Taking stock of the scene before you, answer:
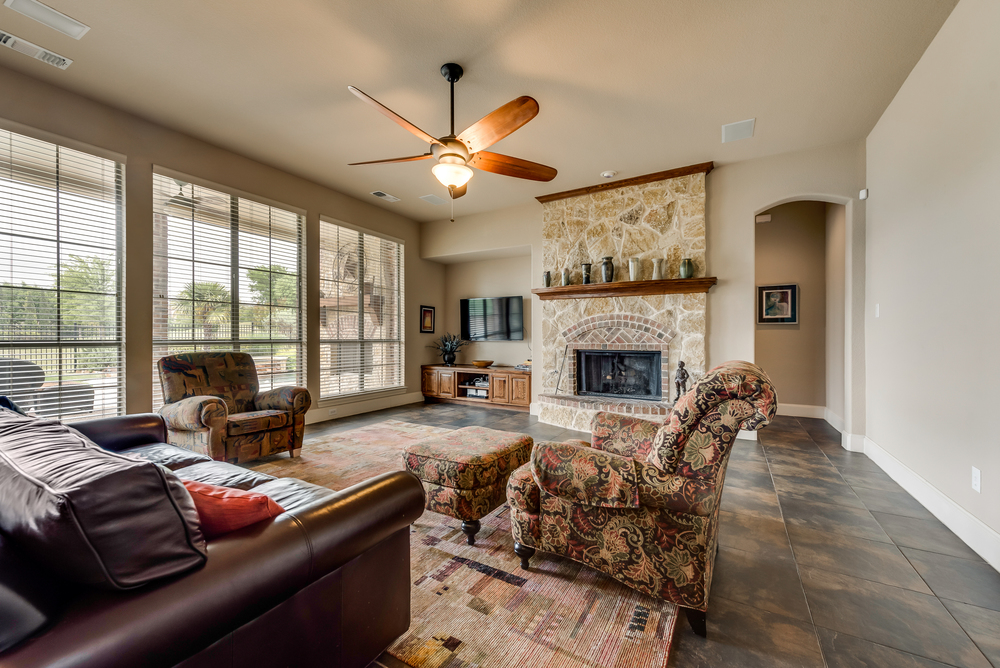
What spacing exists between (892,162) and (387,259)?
→ 5.64m

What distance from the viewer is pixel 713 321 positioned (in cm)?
447

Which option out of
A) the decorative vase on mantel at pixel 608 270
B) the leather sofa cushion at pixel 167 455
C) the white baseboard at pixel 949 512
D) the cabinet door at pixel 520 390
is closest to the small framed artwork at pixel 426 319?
the cabinet door at pixel 520 390

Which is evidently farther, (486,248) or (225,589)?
(486,248)

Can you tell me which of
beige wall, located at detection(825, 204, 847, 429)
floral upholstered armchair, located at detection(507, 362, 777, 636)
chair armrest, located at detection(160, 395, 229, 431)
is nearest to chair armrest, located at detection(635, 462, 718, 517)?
floral upholstered armchair, located at detection(507, 362, 777, 636)

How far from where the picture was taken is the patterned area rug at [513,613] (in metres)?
1.42

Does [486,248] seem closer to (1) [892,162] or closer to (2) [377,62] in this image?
(2) [377,62]

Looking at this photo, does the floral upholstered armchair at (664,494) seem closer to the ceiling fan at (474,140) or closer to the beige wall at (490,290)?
the ceiling fan at (474,140)

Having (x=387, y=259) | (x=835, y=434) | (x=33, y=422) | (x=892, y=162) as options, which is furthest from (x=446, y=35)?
(x=835, y=434)

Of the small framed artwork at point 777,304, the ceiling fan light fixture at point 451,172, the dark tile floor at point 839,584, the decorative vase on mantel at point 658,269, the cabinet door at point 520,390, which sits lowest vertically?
the dark tile floor at point 839,584

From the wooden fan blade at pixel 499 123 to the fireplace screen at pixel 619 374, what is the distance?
10.1 ft

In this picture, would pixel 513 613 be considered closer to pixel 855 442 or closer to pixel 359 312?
pixel 855 442

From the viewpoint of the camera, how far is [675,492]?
150 cm

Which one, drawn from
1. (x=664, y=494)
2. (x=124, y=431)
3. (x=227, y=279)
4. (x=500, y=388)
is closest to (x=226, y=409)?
(x=124, y=431)

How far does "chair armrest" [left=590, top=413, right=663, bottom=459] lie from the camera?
2.22 metres
